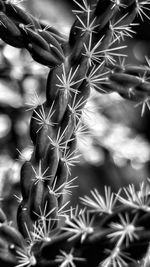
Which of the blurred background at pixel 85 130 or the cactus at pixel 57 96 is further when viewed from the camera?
the blurred background at pixel 85 130

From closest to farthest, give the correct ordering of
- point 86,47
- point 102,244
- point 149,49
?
point 102,244 < point 86,47 < point 149,49

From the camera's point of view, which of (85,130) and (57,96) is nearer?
(57,96)

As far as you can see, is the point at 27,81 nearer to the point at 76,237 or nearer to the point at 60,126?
the point at 60,126

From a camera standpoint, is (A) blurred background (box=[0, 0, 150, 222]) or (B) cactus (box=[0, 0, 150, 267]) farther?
(A) blurred background (box=[0, 0, 150, 222])

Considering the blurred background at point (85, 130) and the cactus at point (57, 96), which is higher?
the cactus at point (57, 96)

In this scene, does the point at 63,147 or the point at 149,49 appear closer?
the point at 63,147

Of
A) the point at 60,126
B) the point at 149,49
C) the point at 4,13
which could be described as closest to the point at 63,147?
the point at 60,126

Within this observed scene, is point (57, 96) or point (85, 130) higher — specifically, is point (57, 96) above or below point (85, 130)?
above

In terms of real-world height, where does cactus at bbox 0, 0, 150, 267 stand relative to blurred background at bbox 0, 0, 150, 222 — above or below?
above
